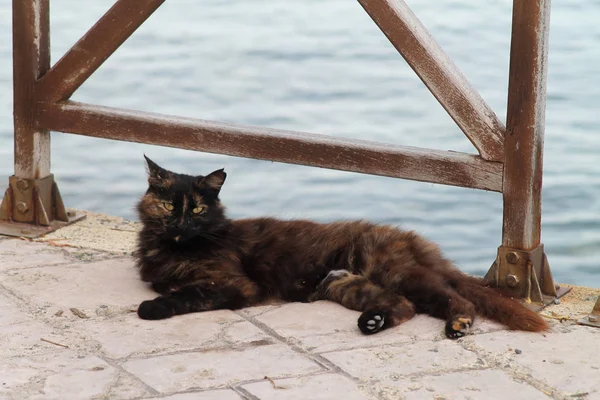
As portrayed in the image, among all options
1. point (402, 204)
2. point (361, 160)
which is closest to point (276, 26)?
point (402, 204)

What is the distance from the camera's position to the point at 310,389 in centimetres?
369

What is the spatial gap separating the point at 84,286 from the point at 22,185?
1253mm

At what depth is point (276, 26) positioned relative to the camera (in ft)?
38.3

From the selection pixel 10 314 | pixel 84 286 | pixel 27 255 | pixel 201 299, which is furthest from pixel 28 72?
pixel 201 299

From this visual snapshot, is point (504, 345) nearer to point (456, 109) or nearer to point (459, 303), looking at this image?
point (459, 303)

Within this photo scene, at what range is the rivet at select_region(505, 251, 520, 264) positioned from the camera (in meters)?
4.77

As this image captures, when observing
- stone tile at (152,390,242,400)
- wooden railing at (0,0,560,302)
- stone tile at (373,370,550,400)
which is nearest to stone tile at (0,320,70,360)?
stone tile at (152,390,242,400)

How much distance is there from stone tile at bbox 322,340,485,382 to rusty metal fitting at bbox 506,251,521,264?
768 mm

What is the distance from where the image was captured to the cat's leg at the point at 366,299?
4.30 meters

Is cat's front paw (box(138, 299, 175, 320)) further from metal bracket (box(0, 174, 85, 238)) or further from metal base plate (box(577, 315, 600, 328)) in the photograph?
metal base plate (box(577, 315, 600, 328))

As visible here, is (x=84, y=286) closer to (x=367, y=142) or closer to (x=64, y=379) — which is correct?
(x=64, y=379)

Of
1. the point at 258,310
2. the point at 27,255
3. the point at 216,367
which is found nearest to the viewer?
the point at 216,367

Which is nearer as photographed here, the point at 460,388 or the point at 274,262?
the point at 460,388

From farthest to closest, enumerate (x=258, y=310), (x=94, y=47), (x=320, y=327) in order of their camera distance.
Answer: (x=94, y=47), (x=258, y=310), (x=320, y=327)
